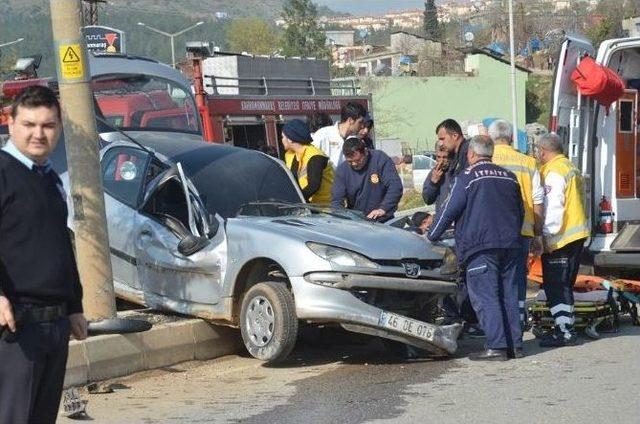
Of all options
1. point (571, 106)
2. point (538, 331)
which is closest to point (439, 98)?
point (571, 106)

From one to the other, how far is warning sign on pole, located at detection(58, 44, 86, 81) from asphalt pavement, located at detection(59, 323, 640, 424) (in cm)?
225

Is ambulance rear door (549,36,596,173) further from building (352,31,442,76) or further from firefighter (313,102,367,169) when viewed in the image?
building (352,31,442,76)

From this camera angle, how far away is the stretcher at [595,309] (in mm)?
10383

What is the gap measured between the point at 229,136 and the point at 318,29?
94.4 meters

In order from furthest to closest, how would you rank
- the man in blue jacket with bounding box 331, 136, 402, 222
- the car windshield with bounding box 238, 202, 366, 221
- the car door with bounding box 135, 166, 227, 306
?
the man in blue jacket with bounding box 331, 136, 402, 222
the car windshield with bounding box 238, 202, 366, 221
the car door with bounding box 135, 166, 227, 306

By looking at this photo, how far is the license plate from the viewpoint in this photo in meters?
8.70

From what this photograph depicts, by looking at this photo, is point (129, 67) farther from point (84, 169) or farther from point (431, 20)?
point (431, 20)

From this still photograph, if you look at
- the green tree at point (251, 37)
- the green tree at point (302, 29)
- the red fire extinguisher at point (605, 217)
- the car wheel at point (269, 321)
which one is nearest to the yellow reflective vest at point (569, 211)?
the red fire extinguisher at point (605, 217)

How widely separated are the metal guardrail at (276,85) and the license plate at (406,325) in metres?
10.8

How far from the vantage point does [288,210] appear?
9867 mm

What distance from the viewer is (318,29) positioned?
112 meters

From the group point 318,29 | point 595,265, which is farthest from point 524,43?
point 595,265

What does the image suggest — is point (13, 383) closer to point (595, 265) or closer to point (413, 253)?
point (413, 253)

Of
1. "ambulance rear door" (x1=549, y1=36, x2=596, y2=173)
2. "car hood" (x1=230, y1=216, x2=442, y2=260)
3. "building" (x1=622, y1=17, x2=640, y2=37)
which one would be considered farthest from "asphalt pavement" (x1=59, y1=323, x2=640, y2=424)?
"building" (x1=622, y1=17, x2=640, y2=37)
